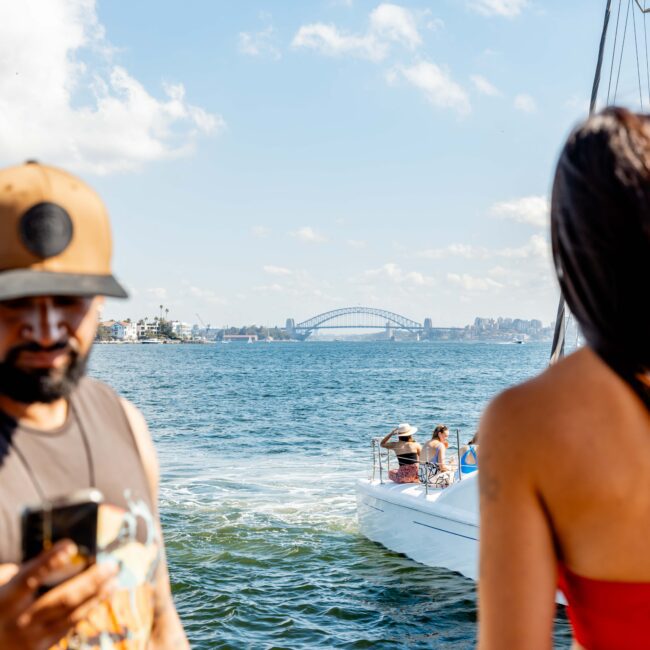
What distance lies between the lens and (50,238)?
1.44 metres

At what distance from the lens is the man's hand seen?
4.04 ft

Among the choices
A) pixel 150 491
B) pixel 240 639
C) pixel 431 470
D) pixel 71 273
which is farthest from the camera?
pixel 431 470

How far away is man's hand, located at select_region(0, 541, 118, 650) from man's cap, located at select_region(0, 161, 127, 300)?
437 millimetres

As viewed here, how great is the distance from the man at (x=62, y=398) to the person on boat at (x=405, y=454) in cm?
1243

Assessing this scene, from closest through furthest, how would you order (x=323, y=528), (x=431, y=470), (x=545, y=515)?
(x=545, y=515)
(x=431, y=470)
(x=323, y=528)

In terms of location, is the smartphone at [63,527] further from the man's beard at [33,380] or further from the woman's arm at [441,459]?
the woman's arm at [441,459]

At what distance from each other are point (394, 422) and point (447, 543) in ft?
124

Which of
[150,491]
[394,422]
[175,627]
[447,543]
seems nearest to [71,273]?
[150,491]

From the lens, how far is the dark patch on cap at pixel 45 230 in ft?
4.69

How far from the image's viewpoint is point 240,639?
37.5 ft

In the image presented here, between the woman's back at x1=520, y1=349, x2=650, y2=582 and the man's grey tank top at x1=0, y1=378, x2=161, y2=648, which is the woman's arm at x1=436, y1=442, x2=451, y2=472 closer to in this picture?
the man's grey tank top at x1=0, y1=378, x2=161, y2=648

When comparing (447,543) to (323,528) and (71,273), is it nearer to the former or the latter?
(323,528)

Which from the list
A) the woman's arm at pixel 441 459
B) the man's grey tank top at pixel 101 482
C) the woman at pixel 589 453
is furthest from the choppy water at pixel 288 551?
the woman at pixel 589 453

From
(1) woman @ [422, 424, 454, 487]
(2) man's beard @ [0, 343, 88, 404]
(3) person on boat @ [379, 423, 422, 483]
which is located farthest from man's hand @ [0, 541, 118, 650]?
(3) person on boat @ [379, 423, 422, 483]
